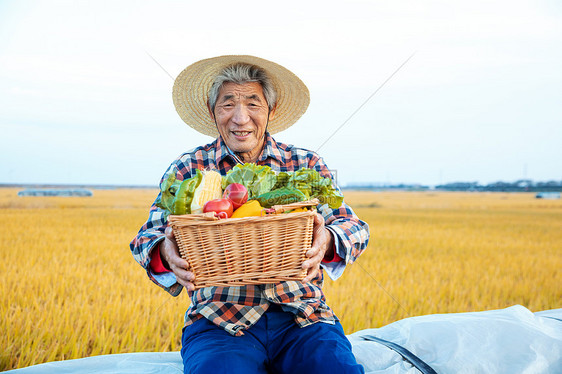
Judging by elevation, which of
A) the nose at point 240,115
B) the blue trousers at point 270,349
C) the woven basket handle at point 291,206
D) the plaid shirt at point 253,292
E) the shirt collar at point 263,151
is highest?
the nose at point 240,115

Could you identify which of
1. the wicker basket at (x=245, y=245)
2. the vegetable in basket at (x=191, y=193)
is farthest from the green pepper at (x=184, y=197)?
the wicker basket at (x=245, y=245)

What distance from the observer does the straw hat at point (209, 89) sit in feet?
7.70

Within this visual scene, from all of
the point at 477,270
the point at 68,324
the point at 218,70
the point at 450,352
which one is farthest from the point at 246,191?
the point at 477,270

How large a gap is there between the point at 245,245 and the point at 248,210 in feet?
0.44

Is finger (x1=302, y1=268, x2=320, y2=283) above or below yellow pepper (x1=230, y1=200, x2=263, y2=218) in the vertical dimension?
below

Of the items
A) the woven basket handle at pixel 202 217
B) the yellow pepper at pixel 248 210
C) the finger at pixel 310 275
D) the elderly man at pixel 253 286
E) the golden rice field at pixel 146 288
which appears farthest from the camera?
the golden rice field at pixel 146 288

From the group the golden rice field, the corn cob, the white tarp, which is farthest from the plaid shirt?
the golden rice field

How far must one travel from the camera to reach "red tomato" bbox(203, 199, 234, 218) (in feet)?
5.37

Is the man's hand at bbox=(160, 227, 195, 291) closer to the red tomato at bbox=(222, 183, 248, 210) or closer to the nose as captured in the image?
the red tomato at bbox=(222, 183, 248, 210)

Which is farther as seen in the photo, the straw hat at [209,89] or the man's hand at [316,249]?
the straw hat at [209,89]

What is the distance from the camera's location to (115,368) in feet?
8.66

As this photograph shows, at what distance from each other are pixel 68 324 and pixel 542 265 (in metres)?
6.23

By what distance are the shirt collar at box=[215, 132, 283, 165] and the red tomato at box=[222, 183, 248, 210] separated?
58cm

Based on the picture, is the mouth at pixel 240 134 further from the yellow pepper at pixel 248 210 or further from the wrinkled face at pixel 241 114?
the yellow pepper at pixel 248 210
